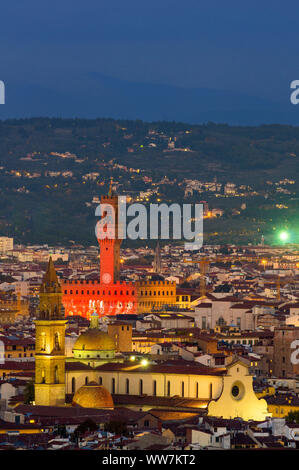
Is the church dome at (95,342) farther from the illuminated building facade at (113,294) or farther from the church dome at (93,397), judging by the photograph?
the illuminated building facade at (113,294)

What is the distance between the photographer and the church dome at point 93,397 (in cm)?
4306

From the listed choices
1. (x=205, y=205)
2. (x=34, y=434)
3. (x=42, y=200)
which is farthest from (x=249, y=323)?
(x=42, y=200)

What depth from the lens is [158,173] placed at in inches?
7539

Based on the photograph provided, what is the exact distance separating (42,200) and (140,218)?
2577 cm

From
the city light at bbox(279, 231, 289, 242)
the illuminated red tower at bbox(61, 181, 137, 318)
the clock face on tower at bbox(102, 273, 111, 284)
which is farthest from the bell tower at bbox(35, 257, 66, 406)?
the city light at bbox(279, 231, 289, 242)

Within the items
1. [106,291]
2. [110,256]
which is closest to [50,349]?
[106,291]

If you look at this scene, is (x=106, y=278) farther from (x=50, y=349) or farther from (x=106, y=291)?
(x=50, y=349)

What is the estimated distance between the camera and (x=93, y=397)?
4325cm

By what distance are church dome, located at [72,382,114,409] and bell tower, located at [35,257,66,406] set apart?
4.15ft

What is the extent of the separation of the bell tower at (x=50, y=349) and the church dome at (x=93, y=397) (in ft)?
4.15

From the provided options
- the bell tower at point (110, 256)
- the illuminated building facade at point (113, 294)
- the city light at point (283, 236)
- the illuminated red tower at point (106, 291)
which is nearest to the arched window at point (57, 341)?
the illuminated red tower at point (106, 291)

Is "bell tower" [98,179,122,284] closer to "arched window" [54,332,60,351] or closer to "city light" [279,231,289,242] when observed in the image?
"arched window" [54,332,60,351]

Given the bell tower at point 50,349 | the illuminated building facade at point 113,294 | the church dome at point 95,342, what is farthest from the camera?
the illuminated building facade at point 113,294
